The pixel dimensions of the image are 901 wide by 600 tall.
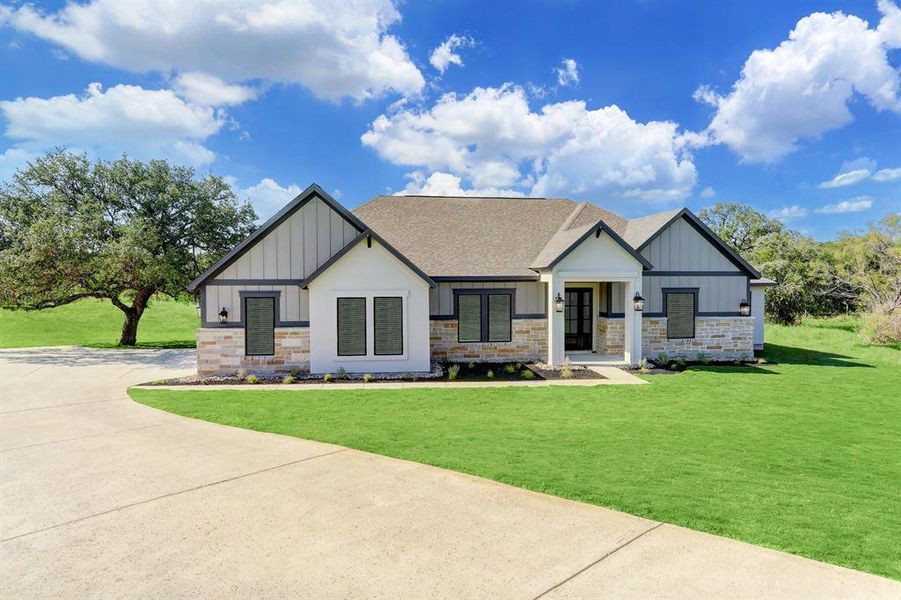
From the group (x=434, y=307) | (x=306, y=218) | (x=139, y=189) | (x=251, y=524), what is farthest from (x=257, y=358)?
(x=139, y=189)

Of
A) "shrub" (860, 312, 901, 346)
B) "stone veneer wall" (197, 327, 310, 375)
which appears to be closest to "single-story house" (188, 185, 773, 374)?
"stone veneer wall" (197, 327, 310, 375)

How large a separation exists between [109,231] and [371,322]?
14.0 metres

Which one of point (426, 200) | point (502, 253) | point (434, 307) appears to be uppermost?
point (426, 200)

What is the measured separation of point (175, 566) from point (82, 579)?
0.73m

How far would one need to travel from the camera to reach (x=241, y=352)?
604 inches

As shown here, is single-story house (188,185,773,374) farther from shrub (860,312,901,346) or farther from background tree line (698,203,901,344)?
background tree line (698,203,901,344)

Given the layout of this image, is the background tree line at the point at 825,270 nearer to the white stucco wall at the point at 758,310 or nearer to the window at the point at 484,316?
the white stucco wall at the point at 758,310

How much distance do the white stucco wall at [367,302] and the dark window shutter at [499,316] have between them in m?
3.03

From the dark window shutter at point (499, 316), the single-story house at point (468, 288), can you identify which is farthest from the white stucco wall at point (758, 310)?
the dark window shutter at point (499, 316)

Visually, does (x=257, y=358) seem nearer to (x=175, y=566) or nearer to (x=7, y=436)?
(x=7, y=436)

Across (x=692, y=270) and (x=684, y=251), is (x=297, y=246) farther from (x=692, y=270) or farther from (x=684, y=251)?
(x=692, y=270)

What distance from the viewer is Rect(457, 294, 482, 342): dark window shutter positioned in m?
17.7

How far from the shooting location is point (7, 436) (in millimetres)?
8898

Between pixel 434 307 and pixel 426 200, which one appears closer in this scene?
pixel 434 307
